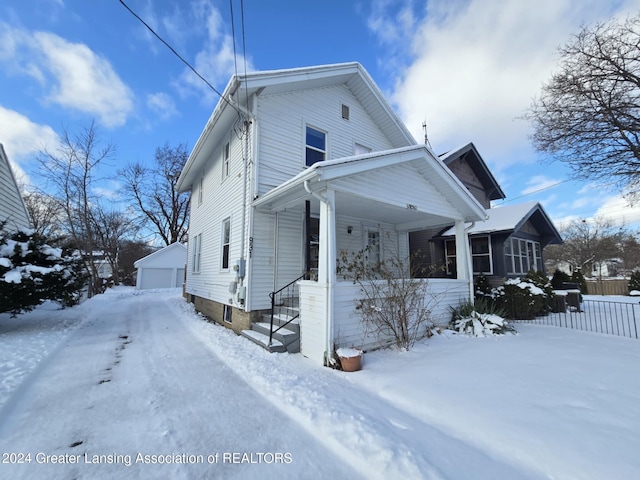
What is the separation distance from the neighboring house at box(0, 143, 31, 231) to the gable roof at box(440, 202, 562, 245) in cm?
1614

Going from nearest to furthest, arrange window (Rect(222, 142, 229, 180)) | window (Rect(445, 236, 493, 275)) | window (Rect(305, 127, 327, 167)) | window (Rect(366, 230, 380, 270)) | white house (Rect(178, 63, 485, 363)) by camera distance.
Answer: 1. white house (Rect(178, 63, 485, 363))
2. window (Rect(305, 127, 327, 167))
3. window (Rect(222, 142, 229, 180))
4. window (Rect(366, 230, 380, 270))
5. window (Rect(445, 236, 493, 275))

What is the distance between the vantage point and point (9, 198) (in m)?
9.81

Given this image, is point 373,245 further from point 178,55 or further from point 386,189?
point 178,55

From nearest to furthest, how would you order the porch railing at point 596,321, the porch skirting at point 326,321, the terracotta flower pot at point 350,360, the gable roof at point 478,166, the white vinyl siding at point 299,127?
the terracotta flower pot at point 350,360
the porch skirting at point 326,321
the white vinyl siding at point 299,127
the porch railing at point 596,321
the gable roof at point 478,166

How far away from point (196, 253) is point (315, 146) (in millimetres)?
7222

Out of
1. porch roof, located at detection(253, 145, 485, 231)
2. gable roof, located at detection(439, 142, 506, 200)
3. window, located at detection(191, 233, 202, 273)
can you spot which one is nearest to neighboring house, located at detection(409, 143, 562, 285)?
gable roof, located at detection(439, 142, 506, 200)

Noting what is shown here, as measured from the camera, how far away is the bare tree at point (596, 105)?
34.6 feet

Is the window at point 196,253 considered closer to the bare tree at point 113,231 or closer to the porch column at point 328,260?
the porch column at point 328,260

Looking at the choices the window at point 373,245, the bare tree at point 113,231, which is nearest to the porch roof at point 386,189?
the window at point 373,245

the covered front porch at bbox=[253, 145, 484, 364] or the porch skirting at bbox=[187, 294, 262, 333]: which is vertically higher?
the covered front porch at bbox=[253, 145, 484, 364]

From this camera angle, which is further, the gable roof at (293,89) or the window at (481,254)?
the window at (481,254)

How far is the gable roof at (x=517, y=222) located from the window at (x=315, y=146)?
6.09m

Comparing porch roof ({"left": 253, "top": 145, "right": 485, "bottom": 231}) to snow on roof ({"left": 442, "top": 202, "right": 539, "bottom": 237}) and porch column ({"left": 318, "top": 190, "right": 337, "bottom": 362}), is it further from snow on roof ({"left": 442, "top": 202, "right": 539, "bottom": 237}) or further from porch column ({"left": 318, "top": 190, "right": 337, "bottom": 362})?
snow on roof ({"left": 442, "top": 202, "right": 539, "bottom": 237})

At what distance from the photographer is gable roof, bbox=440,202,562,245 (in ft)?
36.3
